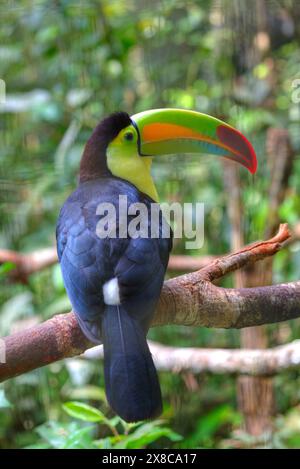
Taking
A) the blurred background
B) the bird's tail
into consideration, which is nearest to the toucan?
the bird's tail

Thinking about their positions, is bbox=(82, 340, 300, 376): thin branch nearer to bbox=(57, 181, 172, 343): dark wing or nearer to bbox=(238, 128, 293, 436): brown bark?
bbox=(238, 128, 293, 436): brown bark

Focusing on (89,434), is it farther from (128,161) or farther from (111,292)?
(128,161)

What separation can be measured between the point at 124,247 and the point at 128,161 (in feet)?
1.10

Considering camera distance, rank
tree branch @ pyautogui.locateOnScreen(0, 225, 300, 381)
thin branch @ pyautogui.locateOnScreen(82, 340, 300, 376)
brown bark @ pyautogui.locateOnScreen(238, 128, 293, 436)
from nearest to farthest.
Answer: tree branch @ pyautogui.locateOnScreen(0, 225, 300, 381), thin branch @ pyautogui.locateOnScreen(82, 340, 300, 376), brown bark @ pyautogui.locateOnScreen(238, 128, 293, 436)

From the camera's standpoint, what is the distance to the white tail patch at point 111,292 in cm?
104

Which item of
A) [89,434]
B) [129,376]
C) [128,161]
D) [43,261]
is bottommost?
[89,434]

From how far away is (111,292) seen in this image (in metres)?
1.04

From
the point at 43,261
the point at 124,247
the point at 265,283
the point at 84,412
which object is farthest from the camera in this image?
the point at 43,261

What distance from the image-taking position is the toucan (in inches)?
39.0

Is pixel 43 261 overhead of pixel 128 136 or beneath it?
beneath

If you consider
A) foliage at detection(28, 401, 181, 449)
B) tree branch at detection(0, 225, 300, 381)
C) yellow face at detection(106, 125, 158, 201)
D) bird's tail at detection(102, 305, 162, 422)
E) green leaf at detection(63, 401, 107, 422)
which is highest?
yellow face at detection(106, 125, 158, 201)

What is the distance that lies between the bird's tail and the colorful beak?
19.4 inches

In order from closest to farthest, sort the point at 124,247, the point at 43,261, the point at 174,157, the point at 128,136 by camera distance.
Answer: the point at 124,247
the point at 128,136
the point at 174,157
the point at 43,261

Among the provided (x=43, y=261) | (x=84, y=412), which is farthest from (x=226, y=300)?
(x=43, y=261)
